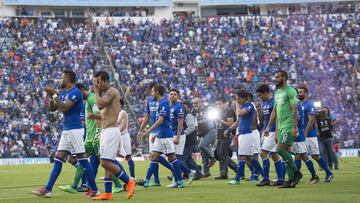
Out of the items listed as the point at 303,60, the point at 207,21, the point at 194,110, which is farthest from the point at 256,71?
the point at 194,110

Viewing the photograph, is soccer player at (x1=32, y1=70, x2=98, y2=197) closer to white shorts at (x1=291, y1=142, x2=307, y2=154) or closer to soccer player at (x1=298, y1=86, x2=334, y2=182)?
white shorts at (x1=291, y1=142, x2=307, y2=154)

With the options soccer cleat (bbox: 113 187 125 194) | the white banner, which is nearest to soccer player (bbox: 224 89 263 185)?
soccer cleat (bbox: 113 187 125 194)

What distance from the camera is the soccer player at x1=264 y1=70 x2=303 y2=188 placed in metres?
20.4

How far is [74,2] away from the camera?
7044cm

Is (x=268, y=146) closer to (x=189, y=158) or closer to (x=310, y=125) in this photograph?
(x=310, y=125)

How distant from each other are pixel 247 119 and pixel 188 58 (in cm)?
3919

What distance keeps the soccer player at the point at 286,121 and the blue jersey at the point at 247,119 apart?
210 centimetres

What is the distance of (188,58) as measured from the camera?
61.8m

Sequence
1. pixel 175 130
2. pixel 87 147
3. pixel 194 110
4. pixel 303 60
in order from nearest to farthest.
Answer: pixel 87 147, pixel 175 130, pixel 194 110, pixel 303 60

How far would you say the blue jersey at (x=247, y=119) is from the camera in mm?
22766

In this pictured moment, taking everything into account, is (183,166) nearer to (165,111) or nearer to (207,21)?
(165,111)

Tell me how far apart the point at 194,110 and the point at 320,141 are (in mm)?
5727

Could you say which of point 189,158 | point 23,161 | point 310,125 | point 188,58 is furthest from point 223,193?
point 188,58

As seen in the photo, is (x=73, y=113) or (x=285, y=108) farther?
(x=285, y=108)
